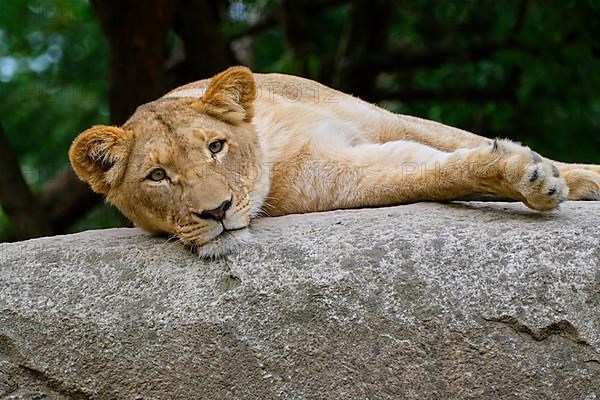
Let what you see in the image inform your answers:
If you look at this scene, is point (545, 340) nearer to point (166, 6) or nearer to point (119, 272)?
point (119, 272)

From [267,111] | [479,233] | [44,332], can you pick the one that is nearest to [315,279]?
[479,233]

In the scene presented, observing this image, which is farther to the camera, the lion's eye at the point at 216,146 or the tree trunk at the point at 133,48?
the tree trunk at the point at 133,48

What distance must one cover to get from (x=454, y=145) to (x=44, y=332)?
7.17 ft

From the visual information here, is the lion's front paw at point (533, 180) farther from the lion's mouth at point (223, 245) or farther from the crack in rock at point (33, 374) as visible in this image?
the crack in rock at point (33, 374)

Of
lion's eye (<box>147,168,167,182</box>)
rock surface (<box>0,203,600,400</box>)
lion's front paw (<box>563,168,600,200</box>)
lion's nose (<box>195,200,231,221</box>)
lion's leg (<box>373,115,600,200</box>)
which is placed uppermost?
lion's leg (<box>373,115,600,200</box>)

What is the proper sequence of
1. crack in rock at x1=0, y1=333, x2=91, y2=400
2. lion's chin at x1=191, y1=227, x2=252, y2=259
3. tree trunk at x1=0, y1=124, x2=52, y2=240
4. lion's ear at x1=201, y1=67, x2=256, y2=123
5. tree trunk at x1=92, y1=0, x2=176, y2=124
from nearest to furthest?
crack in rock at x1=0, y1=333, x2=91, y2=400, lion's chin at x1=191, y1=227, x2=252, y2=259, lion's ear at x1=201, y1=67, x2=256, y2=123, tree trunk at x1=92, y1=0, x2=176, y2=124, tree trunk at x1=0, y1=124, x2=52, y2=240

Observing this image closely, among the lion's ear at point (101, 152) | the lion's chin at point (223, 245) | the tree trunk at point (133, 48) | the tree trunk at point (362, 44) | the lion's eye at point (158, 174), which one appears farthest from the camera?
the tree trunk at point (362, 44)

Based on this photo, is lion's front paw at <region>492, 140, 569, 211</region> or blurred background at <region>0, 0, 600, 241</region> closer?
lion's front paw at <region>492, 140, 569, 211</region>

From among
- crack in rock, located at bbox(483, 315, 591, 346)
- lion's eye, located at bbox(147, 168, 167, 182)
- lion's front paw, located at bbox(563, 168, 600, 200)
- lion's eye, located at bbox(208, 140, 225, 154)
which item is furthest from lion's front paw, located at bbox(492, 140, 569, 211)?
lion's eye, located at bbox(147, 168, 167, 182)

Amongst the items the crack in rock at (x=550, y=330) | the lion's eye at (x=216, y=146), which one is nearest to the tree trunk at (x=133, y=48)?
the lion's eye at (x=216, y=146)

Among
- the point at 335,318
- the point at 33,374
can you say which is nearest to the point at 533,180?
the point at 335,318

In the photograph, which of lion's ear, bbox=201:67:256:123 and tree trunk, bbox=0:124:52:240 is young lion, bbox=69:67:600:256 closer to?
lion's ear, bbox=201:67:256:123

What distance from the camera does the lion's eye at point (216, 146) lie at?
12.9ft

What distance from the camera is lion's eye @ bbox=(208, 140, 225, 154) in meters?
3.94
